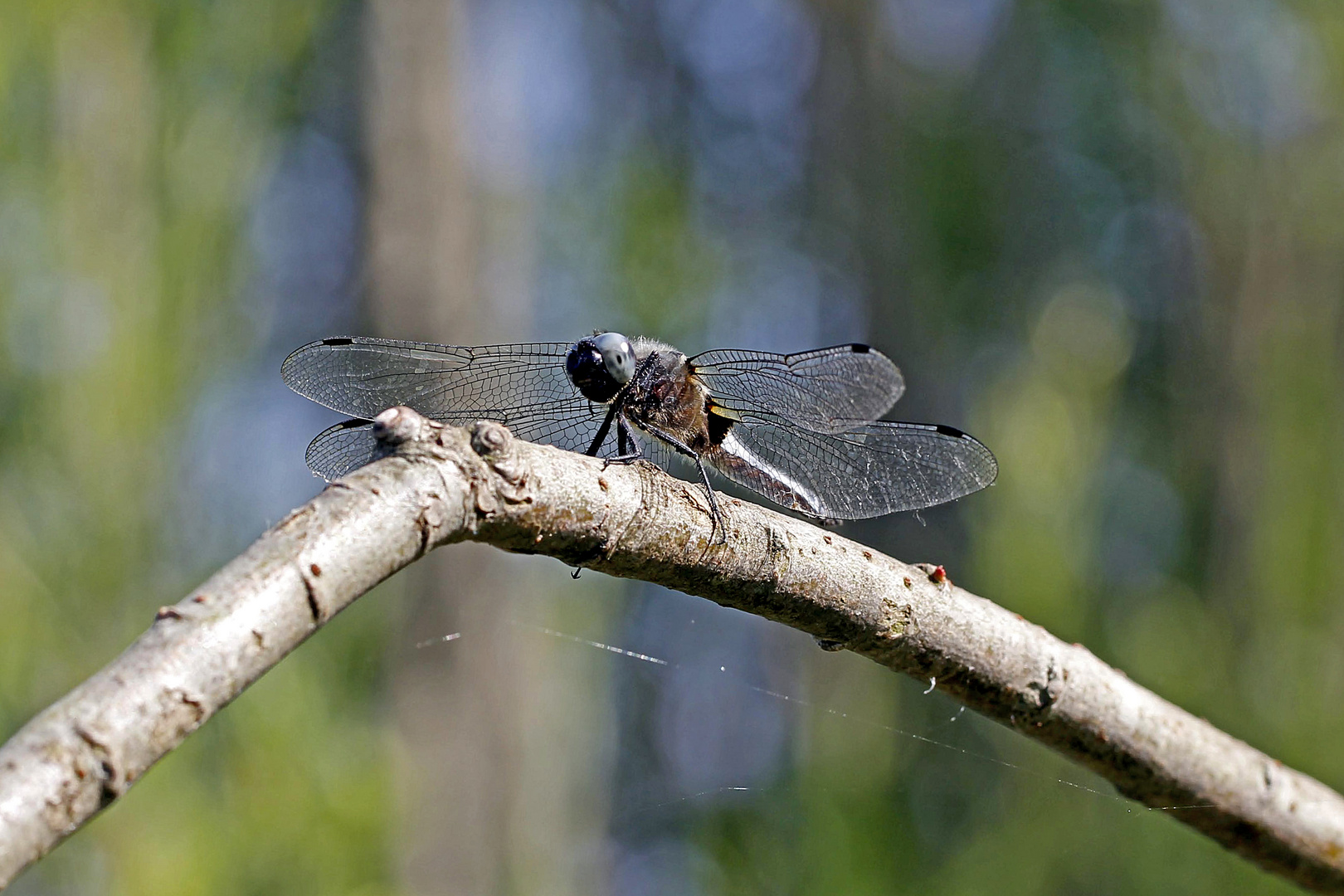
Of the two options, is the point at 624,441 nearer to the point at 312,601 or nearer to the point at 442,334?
the point at 312,601

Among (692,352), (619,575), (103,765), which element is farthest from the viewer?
(692,352)

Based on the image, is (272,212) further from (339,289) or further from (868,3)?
(868,3)

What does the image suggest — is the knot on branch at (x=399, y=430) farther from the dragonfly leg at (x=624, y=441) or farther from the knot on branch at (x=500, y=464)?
the dragonfly leg at (x=624, y=441)

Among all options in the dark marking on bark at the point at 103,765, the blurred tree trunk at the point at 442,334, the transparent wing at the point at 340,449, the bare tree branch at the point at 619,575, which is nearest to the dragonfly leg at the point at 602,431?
the transparent wing at the point at 340,449

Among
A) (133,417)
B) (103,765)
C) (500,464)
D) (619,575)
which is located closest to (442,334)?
(133,417)

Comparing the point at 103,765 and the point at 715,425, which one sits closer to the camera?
the point at 103,765

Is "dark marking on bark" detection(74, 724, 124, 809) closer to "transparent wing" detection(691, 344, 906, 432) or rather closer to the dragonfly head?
the dragonfly head
